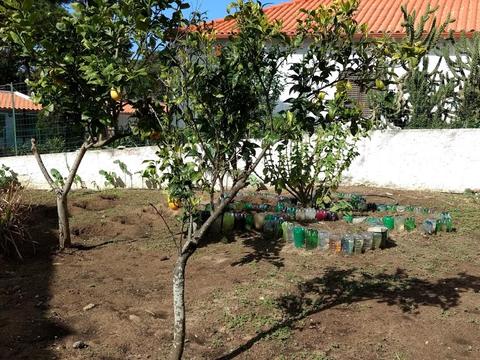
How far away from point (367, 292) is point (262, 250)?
1.49 m

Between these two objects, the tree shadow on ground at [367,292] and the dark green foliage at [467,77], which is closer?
the tree shadow on ground at [367,292]

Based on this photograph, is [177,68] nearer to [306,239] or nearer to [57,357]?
[57,357]

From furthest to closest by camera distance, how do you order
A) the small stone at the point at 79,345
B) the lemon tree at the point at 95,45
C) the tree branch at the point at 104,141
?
1. the tree branch at the point at 104,141
2. the small stone at the point at 79,345
3. the lemon tree at the point at 95,45

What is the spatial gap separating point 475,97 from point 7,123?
11.5 metres

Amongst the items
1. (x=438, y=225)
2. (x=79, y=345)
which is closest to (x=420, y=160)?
(x=438, y=225)

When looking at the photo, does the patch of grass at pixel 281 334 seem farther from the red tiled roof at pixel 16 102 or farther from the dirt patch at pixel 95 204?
the red tiled roof at pixel 16 102

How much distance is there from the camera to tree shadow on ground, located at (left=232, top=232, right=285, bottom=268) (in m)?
5.03

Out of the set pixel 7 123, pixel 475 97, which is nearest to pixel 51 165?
pixel 7 123

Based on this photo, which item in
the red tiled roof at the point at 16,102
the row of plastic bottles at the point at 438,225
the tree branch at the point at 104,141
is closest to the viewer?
the tree branch at the point at 104,141

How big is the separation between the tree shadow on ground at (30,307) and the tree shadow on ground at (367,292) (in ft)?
4.90

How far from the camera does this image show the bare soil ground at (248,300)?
326 cm

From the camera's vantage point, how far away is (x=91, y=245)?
585 cm

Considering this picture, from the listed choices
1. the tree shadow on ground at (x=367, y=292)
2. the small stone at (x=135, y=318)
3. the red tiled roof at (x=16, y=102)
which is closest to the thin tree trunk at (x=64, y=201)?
the small stone at (x=135, y=318)

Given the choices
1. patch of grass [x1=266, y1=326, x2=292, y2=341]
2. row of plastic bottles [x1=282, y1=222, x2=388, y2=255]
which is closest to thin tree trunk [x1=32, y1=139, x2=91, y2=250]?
row of plastic bottles [x1=282, y1=222, x2=388, y2=255]
